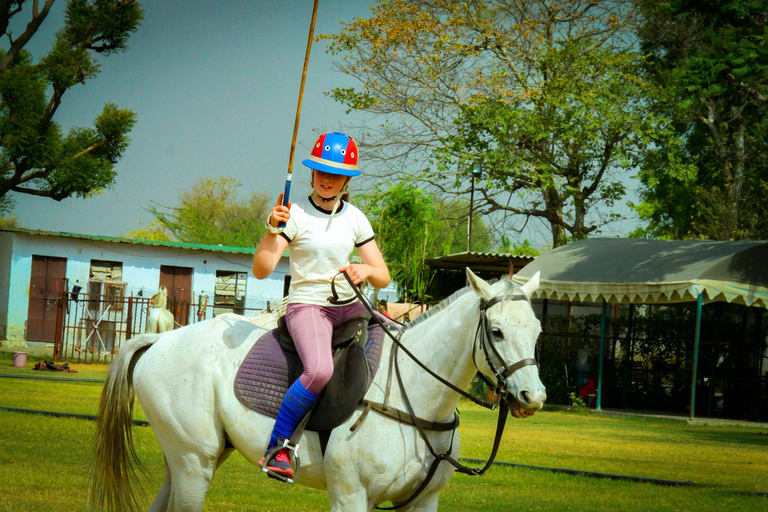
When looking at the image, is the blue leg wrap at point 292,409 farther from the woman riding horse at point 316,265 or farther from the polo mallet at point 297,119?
the polo mallet at point 297,119

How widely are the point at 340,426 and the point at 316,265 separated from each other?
87 centimetres

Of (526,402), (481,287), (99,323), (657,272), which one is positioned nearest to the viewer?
(526,402)

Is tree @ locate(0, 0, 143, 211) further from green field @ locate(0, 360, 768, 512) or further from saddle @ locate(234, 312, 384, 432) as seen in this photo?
saddle @ locate(234, 312, 384, 432)

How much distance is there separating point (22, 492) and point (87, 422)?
449 centimetres

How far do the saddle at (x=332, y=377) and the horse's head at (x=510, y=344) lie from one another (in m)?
0.64

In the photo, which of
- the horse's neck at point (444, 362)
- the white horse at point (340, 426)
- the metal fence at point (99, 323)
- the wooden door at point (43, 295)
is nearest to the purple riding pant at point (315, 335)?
the white horse at point (340, 426)

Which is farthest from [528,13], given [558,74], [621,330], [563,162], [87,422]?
[87,422]

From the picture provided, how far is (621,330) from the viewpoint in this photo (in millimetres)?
18203

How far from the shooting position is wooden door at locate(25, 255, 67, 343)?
25.6 metres

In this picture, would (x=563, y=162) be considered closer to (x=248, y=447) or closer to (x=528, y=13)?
(x=528, y=13)

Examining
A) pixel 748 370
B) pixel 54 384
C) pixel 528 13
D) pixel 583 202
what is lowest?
pixel 54 384

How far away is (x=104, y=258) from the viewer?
87.5 feet

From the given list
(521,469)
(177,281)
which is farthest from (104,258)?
(521,469)

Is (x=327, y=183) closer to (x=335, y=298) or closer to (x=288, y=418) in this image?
(x=335, y=298)
